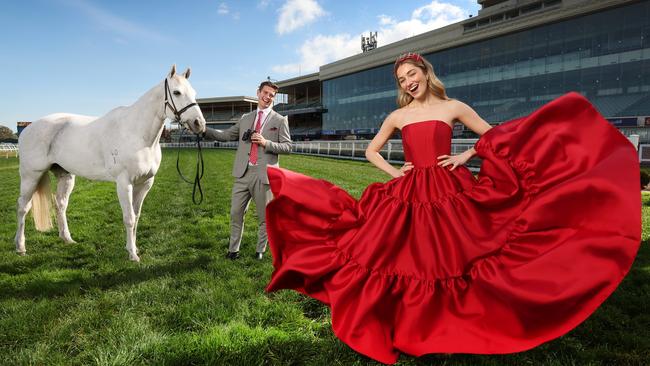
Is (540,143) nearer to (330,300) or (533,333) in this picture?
(533,333)

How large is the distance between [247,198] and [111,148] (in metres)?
1.80

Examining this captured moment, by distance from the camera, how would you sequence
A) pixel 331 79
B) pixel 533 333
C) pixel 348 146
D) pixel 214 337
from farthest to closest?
pixel 331 79 → pixel 348 146 → pixel 214 337 → pixel 533 333

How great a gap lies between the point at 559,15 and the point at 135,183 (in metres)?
47.5

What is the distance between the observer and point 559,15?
39.5 m

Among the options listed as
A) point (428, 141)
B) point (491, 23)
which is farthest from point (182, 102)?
point (491, 23)

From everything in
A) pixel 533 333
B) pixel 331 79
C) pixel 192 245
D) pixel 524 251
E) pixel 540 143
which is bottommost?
pixel 192 245

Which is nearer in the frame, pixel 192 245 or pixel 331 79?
pixel 192 245

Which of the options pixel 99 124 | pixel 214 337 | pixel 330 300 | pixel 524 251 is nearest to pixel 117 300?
pixel 214 337

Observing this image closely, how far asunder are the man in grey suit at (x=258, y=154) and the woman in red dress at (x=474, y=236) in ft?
6.02

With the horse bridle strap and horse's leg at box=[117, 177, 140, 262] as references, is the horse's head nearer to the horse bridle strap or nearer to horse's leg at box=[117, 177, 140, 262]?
the horse bridle strap

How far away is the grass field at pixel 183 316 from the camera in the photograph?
2.59m

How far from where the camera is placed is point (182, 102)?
175 inches

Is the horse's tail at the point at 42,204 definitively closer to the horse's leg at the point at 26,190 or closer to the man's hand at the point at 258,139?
the horse's leg at the point at 26,190

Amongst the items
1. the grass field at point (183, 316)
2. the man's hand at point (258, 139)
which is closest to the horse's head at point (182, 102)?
the man's hand at point (258, 139)
